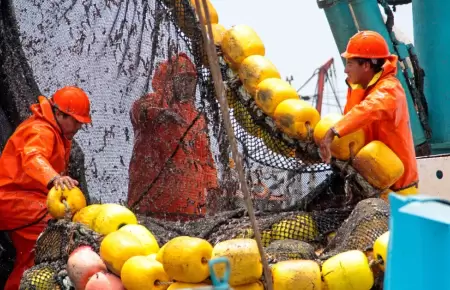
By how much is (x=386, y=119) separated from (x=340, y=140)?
40cm

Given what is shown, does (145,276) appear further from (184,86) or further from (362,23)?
(362,23)

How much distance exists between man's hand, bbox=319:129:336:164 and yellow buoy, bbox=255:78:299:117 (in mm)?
588

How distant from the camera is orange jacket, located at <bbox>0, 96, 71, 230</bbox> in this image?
263 inches

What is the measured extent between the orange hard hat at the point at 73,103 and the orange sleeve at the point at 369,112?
1.96 meters

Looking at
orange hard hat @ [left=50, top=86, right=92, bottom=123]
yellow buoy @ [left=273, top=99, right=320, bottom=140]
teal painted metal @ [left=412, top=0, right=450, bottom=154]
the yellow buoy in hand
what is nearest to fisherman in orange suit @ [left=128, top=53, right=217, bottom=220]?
orange hard hat @ [left=50, top=86, right=92, bottom=123]

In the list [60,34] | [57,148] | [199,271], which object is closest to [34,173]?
[57,148]

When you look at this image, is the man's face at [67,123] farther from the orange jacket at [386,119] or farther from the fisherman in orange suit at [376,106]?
the orange jacket at [386,119]

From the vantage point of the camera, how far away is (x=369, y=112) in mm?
6211

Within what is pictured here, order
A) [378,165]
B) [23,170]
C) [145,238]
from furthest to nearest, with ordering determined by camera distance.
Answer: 1. [23,170]
2. [378,165]
3. [145,238]

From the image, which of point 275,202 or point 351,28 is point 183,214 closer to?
point 275,202

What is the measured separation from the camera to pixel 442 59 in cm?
974

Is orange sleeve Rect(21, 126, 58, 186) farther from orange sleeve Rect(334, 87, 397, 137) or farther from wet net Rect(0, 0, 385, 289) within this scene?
orange sleeve Rect(334, 87, 397, 137)

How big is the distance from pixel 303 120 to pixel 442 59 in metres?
3.77

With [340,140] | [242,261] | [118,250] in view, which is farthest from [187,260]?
[340,140]
